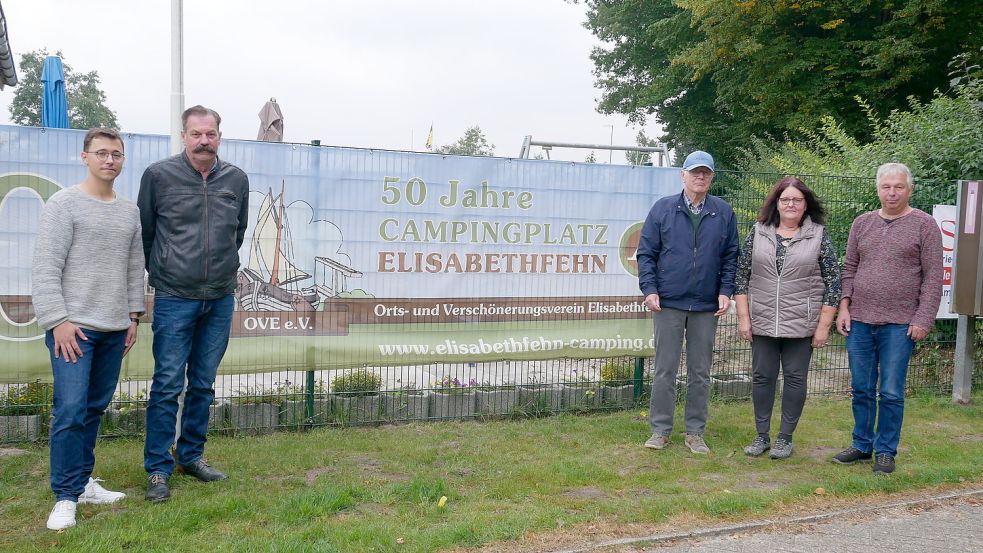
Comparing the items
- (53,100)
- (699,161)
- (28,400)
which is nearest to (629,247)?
(699,161)

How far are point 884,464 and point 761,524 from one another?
57.2 inches

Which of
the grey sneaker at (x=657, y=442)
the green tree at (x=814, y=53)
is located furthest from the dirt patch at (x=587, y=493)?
the green tree at (x=814, y=53)

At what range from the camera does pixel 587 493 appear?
4637 mm

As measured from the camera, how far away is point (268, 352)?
227 inches

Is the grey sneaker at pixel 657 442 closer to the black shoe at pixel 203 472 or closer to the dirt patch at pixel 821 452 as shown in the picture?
the dirt patch at pixel 821 452

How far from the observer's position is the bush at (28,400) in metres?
5.41

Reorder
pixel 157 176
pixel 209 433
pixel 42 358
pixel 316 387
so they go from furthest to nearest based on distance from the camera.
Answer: pixel 316 387 < pixel 209 433 < pixel 42 358 < pixel 157 176

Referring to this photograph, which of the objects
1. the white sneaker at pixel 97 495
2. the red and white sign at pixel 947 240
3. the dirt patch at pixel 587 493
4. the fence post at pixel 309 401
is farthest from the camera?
the red and white sign at pixel 947 240

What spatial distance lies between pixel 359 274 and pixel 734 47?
17.6 m

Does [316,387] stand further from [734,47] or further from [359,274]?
[734,47]

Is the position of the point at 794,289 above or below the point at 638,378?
above

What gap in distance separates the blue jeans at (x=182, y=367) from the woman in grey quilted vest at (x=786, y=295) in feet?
11.2

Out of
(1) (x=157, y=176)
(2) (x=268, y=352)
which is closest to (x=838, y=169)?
(2) (x=268, y=352)

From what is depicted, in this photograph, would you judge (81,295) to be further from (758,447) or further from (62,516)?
(758,447)
